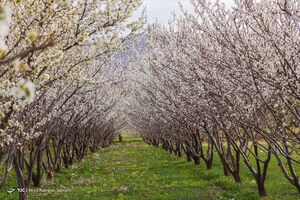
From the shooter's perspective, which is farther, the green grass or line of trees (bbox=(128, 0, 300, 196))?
the green grass

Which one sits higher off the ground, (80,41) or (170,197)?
(80,41)

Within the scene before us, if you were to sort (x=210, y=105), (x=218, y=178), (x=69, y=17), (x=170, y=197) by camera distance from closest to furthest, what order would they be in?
1. (x=69, y=17)
2. (x=210, y=105)
3. (x=170, y=197)
4. (x=218, y=178)

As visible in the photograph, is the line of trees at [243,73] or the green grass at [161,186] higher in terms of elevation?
the line of trees at [243,73]

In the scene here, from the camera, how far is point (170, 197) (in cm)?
1539

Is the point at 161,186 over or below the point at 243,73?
below

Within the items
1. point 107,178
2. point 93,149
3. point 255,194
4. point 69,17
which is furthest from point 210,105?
point 93,149


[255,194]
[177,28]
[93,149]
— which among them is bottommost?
[255,194]

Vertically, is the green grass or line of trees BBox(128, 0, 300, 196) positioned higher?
line of trees BBox(128, 0, 300, 196)

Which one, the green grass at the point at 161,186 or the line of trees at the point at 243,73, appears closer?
the line of trees at the point at 243,73

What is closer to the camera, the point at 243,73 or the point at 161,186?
the point at 243,73

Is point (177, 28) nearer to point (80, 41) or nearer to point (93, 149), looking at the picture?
point (80, 41)

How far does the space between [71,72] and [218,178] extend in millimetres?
11337

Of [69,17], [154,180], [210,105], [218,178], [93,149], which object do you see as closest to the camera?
[69,17]

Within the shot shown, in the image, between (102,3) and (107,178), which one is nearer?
(102,3)
